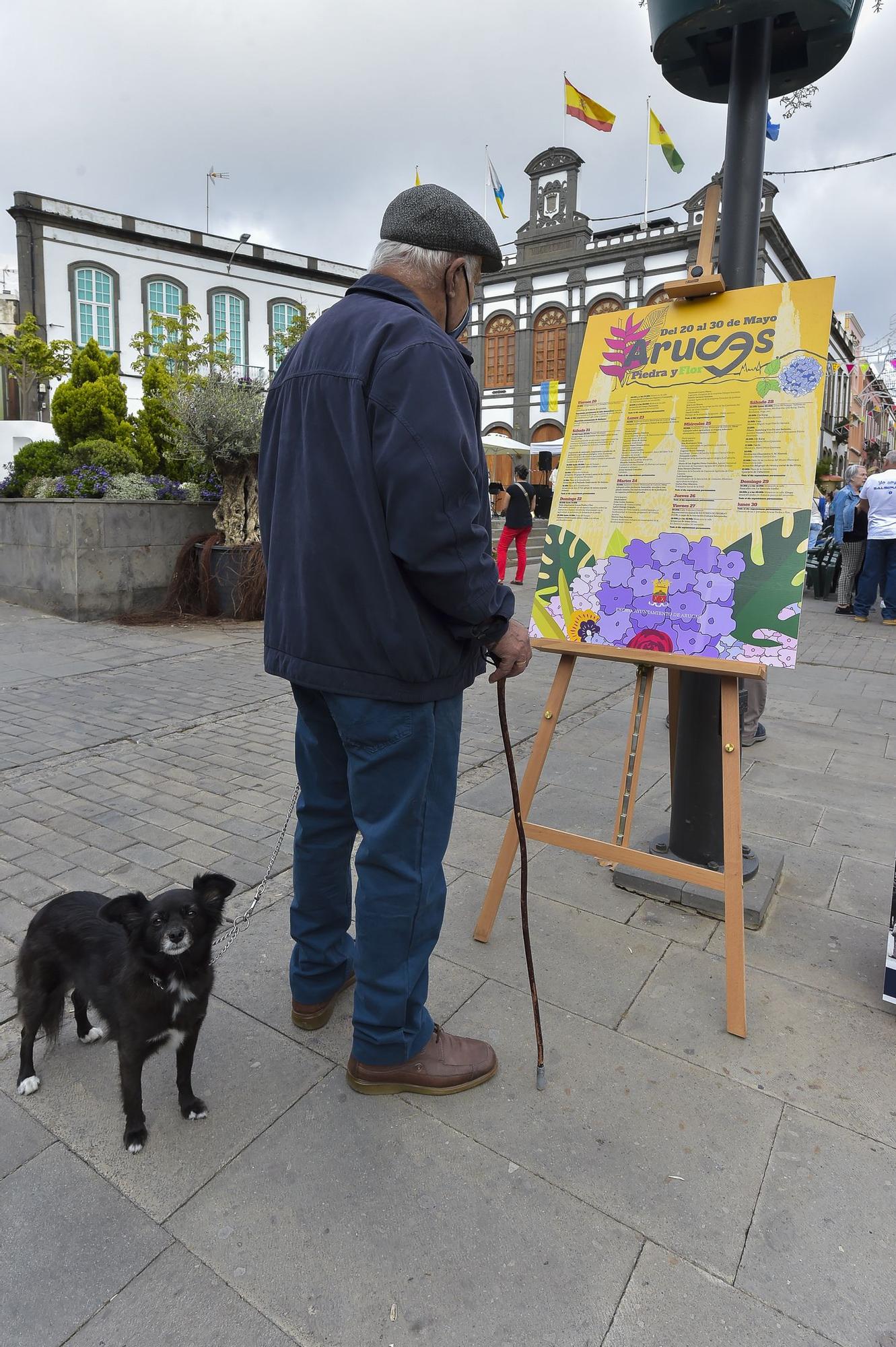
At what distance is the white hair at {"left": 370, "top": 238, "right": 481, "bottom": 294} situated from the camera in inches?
77.1

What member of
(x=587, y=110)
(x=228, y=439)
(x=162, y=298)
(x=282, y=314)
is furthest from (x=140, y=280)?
(x=228, y=439)

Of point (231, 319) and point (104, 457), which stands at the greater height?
point (231, 319)

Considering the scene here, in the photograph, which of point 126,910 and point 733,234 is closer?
point 126,910

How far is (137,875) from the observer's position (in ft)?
10.5

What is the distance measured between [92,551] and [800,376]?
7.74 meters

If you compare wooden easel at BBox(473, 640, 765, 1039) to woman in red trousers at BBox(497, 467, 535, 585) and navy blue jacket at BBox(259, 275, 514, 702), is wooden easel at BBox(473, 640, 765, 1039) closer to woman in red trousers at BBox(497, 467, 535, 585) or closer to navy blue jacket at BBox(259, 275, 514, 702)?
navy blue jacket at BBox(259, 275, 514, 702)

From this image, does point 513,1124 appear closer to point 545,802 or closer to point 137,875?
point 137,875

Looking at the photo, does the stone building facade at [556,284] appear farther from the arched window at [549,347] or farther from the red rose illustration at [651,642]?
the red rose illustration at [651,642]

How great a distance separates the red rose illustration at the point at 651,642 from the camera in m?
2.70

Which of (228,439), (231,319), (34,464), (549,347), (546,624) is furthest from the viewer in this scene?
(549,347)

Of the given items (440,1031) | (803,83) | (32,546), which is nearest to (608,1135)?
(440,1031)

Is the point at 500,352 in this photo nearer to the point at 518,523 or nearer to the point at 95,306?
the point at 95,306

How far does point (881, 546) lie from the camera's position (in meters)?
9.98

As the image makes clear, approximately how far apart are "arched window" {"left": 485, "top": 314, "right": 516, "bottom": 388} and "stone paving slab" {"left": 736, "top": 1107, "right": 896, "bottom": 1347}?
34304 millimetres
